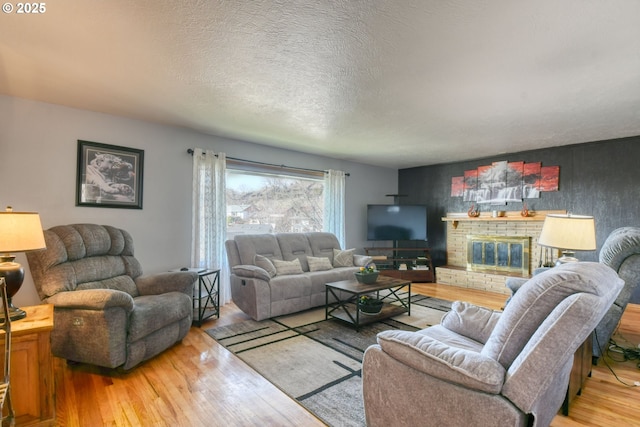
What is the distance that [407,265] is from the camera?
20.5ft

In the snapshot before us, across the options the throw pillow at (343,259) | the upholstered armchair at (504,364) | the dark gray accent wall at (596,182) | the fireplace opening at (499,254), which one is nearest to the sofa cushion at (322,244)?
the throw pillow at (343,259)

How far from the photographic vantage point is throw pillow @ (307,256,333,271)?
4.56 metres

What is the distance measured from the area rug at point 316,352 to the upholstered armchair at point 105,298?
64cm

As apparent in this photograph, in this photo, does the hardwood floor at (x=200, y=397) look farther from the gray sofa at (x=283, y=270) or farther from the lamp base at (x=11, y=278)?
the gray sofa at (x=283, y=270)

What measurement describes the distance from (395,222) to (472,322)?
4364 mm

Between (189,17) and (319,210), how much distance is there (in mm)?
4254

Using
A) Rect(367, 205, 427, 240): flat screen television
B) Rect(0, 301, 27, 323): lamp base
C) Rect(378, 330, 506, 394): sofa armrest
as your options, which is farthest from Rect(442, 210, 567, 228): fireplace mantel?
Rect(0, 301, 27, 323): lamp base

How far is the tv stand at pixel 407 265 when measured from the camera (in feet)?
19.9

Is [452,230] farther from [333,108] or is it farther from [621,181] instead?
[333,108]

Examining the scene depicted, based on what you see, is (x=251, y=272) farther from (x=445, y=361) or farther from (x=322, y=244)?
(x=445, y=361)

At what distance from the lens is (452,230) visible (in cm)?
648

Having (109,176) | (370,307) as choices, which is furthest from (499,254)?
(109,176)

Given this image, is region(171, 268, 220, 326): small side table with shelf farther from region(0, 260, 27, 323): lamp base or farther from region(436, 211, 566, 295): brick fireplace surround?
region(436, 211, 566, 295): brick fireplace surround

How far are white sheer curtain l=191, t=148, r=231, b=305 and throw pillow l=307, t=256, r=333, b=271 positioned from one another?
3.95ft
